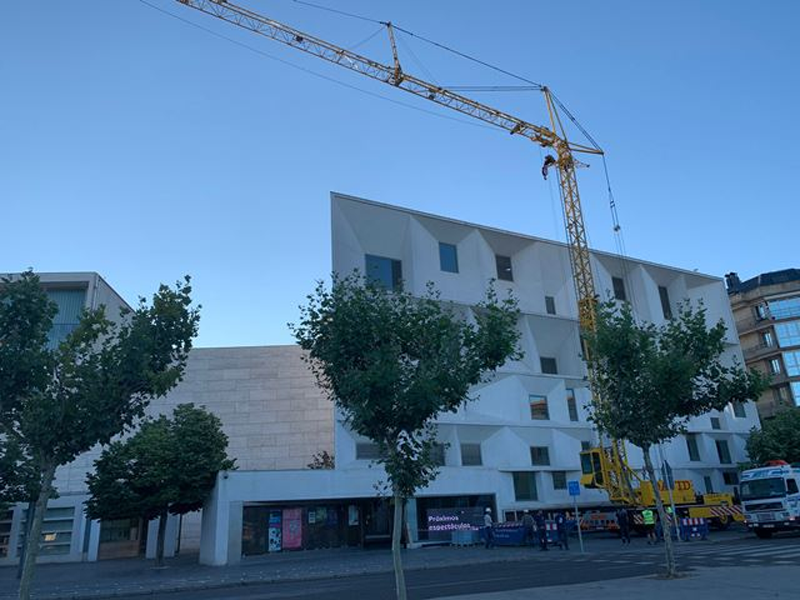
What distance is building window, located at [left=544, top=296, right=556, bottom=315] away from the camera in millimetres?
48722

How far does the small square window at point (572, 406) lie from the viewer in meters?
45.2

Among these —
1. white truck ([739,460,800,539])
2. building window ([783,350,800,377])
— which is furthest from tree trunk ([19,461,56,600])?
building window ([783,350,800,377])

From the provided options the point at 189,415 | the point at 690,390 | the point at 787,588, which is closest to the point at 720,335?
the point at 690,390

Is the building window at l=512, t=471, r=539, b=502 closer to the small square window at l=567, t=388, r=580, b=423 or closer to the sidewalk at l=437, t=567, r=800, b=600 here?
the small square window at l=567, t=388, r=580, b=423

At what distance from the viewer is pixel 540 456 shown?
42.0 m

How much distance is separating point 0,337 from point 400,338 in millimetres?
7464

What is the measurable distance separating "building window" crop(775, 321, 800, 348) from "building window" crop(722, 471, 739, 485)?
2183cm

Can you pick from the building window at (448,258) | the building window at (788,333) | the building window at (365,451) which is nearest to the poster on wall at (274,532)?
the building window at (365,451)

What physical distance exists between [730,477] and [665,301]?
53.3 feet

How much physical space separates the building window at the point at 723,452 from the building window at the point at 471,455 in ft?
82.3

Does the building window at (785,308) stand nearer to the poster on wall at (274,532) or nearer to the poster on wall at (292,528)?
the poster on wall at (292,528)

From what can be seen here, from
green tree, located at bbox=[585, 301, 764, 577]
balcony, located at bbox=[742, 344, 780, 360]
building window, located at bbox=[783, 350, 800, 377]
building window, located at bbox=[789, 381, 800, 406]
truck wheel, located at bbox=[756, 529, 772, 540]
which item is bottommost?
truck wheel, located at bbox=[756, 529, 772, 540]

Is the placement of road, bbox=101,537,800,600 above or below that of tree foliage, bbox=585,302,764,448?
Result: below

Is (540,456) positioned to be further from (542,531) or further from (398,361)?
(398,361)
